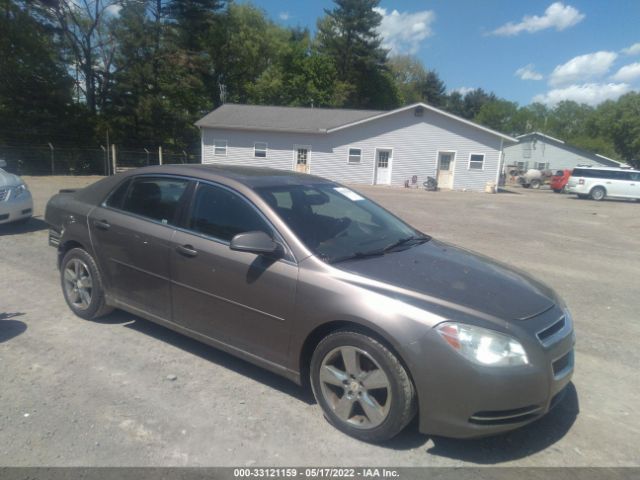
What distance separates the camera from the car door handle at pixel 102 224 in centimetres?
434

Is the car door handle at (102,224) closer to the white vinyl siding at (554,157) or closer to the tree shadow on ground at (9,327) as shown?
the tree shadow on ground at (9,327)

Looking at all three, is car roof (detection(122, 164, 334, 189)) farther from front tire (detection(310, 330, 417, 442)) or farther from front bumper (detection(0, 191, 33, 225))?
front bumper (detection(0, 191, 33, 225))

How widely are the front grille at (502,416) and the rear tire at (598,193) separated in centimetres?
2662

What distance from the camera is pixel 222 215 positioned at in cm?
371

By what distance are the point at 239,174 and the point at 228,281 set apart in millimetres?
1047

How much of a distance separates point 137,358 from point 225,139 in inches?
1131

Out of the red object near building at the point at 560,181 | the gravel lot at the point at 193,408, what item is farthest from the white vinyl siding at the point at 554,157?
the gravel lot at the point at 193,408

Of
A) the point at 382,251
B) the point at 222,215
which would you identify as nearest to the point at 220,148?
the point at 222,215

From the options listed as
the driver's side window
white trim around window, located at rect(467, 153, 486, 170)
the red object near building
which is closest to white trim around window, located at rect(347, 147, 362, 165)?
white trim around window, located at rect(467, 153, 486, 170)

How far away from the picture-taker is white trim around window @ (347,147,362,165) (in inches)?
1165

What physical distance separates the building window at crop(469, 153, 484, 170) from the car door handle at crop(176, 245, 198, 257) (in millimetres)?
27260

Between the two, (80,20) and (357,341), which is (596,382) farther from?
(80,20)

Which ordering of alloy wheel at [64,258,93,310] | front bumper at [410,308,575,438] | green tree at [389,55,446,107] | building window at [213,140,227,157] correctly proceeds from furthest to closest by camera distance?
green tree at [389,55,446,107] → building window at [213,140,227,157] → alloy wheel at [64,258,93,310] → front bumper at [410,308,575,438]

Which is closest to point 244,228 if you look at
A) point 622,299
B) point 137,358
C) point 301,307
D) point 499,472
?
point 301,307
